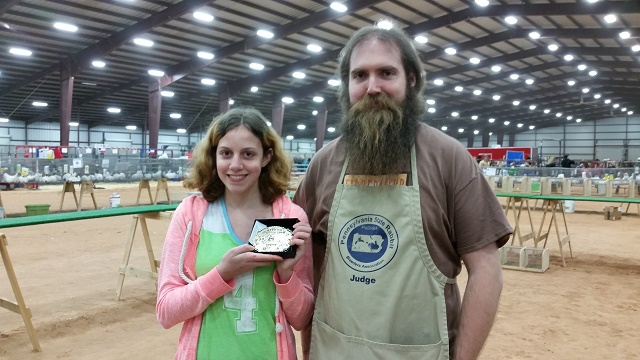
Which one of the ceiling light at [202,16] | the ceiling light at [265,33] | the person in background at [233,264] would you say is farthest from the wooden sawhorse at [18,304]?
the ceiling light at [265,33]

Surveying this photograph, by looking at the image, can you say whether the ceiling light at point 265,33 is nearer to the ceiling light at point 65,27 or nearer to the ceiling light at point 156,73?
the ceiling light at point 65,27

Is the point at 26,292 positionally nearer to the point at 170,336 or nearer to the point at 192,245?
the point at 170,336

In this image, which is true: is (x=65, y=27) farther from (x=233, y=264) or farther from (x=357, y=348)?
(x=357, y=348)

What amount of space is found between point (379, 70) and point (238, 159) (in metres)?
0.58

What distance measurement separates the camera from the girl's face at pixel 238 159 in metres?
1.70

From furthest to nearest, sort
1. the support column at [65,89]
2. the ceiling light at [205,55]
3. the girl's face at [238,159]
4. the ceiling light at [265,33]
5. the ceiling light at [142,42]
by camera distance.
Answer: the ceiling light at [205,55], the support column at [65,89], the ceiling light at [265,33], the ceiling light at [142,42], the girl's face at [238,159]

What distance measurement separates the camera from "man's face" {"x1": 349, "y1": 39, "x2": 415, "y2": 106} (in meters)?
1.60

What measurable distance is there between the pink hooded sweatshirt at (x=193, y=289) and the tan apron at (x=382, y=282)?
11 centimetres

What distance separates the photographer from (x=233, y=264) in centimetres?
151

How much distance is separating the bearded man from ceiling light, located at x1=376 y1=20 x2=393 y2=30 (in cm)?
3

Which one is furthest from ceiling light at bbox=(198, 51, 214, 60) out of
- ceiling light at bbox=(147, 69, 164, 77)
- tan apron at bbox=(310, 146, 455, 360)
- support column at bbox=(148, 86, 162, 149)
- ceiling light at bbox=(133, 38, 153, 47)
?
tan apron at bbox=(310, 146, 455, 360)

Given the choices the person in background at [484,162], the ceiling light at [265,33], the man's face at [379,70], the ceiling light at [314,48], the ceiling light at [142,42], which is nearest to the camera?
the man's face at [379,70]

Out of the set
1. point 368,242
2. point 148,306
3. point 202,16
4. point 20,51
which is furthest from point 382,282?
point 20,51

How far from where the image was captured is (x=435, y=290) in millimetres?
1514
